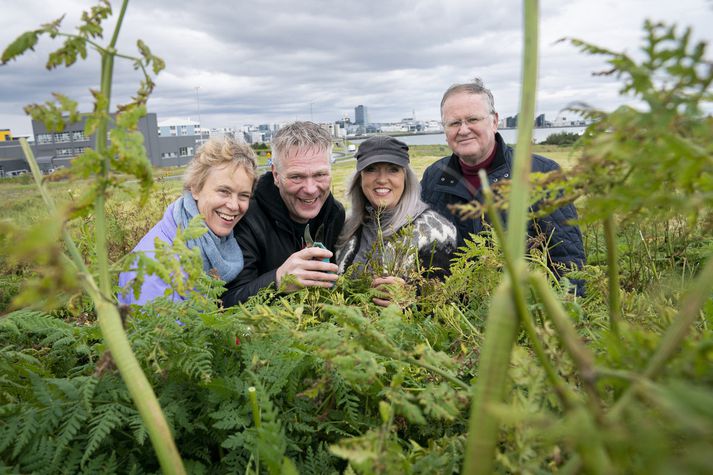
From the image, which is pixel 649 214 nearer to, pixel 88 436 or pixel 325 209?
pixel 88 436

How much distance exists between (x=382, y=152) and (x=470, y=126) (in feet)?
5.83

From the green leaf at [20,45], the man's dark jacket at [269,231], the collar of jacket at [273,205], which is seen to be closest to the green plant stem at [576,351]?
the green leaf at [20,45]

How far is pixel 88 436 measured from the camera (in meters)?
1.16

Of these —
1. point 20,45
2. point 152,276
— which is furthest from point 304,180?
point 20,45

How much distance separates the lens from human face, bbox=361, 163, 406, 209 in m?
4.52

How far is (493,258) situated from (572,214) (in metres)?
3.16

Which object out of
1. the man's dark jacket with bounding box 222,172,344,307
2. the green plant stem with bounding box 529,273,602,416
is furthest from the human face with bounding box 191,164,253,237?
the green plant stem with bounding box 529,273,602,416

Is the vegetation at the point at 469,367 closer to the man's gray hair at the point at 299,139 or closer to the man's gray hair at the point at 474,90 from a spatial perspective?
the man's gray hair at the point at 299,139

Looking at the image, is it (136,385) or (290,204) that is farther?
(290,204)

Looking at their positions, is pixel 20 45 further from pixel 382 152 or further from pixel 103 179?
pixel 382 152

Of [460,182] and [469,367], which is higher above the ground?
[460,182]

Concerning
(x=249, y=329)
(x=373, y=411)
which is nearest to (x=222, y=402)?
(x=249, y=329)

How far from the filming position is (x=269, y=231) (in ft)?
14.5

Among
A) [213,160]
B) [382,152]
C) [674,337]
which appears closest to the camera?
[674,337]
